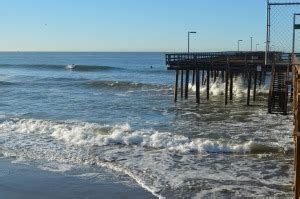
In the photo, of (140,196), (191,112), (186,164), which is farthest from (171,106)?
(140,196)

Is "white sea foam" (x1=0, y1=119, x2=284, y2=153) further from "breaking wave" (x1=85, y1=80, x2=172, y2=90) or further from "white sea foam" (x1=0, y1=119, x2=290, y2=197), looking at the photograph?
"breaking wave" (x1=85, y1=80, x2=172, y2=90)

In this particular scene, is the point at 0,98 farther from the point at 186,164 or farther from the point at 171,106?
the point at 186,164

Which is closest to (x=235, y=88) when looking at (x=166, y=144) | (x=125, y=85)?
(x=125, y=85)

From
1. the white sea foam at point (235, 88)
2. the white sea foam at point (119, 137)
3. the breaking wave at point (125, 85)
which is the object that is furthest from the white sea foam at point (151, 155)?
the breaking wave at point (125, 85)

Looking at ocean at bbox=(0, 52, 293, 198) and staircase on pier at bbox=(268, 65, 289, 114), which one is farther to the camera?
staircase on pier at bbox=(268, 65, 289, 114)

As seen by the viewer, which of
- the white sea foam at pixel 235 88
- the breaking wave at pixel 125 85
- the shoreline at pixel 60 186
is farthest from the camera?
the breaking wave at pixel 125 85

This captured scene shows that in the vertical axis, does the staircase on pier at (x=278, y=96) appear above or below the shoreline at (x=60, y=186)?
above

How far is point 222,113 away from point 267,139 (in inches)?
371

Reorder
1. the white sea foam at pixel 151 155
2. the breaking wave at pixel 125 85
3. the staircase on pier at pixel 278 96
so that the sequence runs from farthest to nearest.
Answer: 1. the breaking wave at pixel 125 85
2. the staircase on pier at pixel 278 96
3. the white sea foam at pixel 151 155

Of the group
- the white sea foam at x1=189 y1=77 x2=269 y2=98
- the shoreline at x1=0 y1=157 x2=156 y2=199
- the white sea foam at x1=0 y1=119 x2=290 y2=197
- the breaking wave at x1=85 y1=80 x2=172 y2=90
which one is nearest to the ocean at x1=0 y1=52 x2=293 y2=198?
the white sea foam at x1=0 y1=119 x2=290 y2=197

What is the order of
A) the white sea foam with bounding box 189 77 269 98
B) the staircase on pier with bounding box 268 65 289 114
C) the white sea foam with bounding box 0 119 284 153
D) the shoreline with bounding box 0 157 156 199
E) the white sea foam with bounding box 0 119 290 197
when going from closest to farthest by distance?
the shoreline with bounding box 0 157 156 199
the white sea foam with bounding box 0 119 290 197
the white sea foam with bounding box 0 119 284 153
the staircase on pier with bounding box 268 65 289 114
the white sea foam with bounding box 189 77 269 98

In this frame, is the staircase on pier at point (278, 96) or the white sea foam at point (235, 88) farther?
the white sea foam at point (235, 88)

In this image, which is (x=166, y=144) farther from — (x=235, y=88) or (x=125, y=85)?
(x=125, y=85)

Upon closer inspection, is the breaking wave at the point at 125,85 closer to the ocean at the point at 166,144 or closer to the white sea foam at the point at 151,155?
the ocean at the point at 166,144
